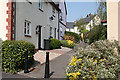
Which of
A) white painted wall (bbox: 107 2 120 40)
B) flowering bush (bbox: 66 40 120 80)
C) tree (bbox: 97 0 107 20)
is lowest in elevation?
flowering bush (bbox: 66 40 120 80)

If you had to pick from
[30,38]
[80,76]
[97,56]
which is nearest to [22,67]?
[80,76]

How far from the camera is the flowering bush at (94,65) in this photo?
341 cm

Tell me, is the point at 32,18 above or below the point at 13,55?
above

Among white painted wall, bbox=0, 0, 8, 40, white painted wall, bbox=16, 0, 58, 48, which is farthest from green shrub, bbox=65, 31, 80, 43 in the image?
white painted wall, bbox=0, 0, 8, 40

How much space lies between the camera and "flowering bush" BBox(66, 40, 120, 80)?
11.2 ft

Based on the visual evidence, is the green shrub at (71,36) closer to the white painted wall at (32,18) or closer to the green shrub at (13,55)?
the white painted wall at (32,18)

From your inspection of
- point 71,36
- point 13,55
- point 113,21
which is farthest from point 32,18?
point 71,36

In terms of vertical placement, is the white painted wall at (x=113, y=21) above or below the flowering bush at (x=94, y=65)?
above

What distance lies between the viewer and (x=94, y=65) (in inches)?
142

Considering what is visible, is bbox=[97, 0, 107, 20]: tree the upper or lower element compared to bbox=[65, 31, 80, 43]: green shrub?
upper

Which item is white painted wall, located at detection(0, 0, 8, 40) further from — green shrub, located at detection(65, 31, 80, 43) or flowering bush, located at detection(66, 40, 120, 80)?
green shrub, located at detection(65, 31, 80, 43)

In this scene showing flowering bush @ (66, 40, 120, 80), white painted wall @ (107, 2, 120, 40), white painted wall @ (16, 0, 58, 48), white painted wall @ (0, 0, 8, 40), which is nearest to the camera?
flowering bush @ (66, 40, 120, 80)

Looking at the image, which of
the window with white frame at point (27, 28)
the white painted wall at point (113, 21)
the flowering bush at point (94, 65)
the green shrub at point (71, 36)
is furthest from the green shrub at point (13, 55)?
the green shrub at point (71, 36)

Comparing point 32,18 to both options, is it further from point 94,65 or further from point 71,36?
point 71,36
